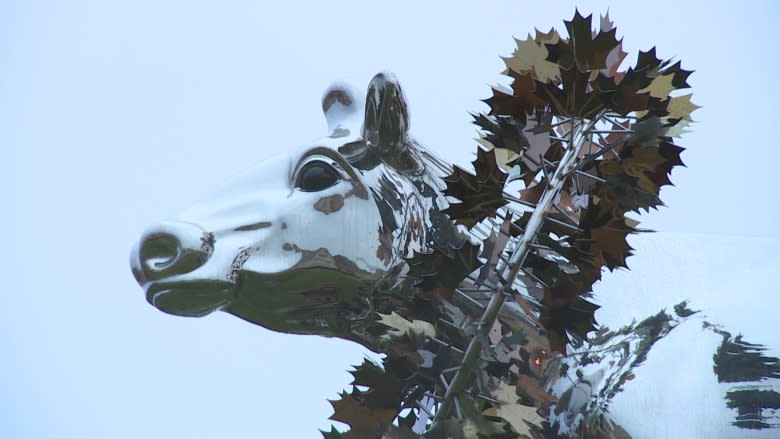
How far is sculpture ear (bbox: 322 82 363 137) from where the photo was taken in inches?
85.6

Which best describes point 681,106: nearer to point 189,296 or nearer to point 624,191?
point 624,191

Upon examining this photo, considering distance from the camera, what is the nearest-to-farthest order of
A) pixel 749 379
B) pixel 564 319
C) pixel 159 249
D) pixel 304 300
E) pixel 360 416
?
pixel 564 319
pixel 360 416
pixel 749 379
pixel 159 249
pixel 304 300

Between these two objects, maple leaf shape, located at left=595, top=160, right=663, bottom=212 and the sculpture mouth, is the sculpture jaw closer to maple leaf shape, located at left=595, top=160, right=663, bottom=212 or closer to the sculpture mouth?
the sculpture mouth

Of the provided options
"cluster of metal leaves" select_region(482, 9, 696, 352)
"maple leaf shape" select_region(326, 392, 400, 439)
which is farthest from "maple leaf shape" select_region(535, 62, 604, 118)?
"maple leaf shape" select_region(326, 392, 400, 439)

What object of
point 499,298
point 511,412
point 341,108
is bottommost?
point 511,412

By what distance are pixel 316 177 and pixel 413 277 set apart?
0.64m

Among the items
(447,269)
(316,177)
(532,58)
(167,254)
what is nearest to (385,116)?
(316,177)

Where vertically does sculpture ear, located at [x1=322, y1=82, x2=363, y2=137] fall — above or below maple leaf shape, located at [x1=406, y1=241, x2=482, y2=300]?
above

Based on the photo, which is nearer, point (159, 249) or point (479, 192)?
point (479, 192)

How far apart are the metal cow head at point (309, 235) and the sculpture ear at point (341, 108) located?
2.6 inches

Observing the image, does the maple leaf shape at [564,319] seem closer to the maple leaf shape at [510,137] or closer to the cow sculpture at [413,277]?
the cow sculpture at [413,277]

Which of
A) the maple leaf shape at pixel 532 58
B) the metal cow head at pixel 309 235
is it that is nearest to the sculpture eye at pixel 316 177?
the metal cow head at pixel 309 235

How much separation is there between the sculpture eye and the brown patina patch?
0.11ft

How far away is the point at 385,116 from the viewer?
78.8 inches
